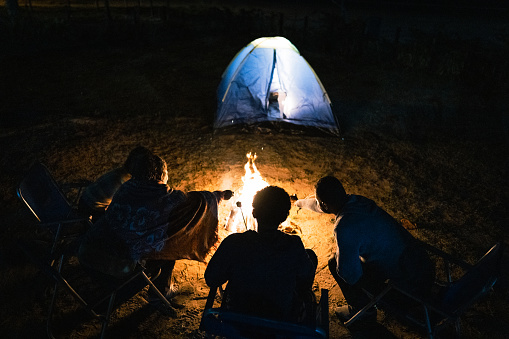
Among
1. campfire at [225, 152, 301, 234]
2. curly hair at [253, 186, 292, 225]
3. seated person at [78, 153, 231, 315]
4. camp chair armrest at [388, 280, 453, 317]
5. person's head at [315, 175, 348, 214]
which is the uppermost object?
curly hair at [253, 186, 292, 225]

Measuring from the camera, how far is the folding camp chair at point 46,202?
3.09 meters

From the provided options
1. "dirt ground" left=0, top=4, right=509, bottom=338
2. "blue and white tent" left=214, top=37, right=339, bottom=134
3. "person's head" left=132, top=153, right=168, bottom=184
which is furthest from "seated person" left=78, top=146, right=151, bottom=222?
"blue and white tent" left=214, top=37, right=339, bottom=134

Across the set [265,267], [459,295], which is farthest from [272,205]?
[459,295]

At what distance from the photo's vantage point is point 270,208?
2340 millimetres

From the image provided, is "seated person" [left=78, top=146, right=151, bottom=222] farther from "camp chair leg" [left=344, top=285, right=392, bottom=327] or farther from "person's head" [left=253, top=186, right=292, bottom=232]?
"camp chair leg" [left=344, top=285, right=392, bottom=327]

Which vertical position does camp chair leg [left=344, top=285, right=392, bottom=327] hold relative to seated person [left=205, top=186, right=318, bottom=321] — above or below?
below

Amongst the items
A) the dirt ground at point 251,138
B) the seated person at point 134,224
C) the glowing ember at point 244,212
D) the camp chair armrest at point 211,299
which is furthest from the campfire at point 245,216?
the camp chair armrest at point 211,299

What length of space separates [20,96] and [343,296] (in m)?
9.53

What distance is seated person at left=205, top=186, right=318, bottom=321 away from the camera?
2189mm

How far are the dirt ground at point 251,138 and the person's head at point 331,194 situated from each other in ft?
4.92

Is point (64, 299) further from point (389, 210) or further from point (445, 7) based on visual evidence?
point (445, 7)

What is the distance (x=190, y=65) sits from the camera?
11391 mm

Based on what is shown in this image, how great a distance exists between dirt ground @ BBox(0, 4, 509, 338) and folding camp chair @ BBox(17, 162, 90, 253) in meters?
0.98

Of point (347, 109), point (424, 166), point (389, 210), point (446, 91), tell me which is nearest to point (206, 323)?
point (389, 210)
